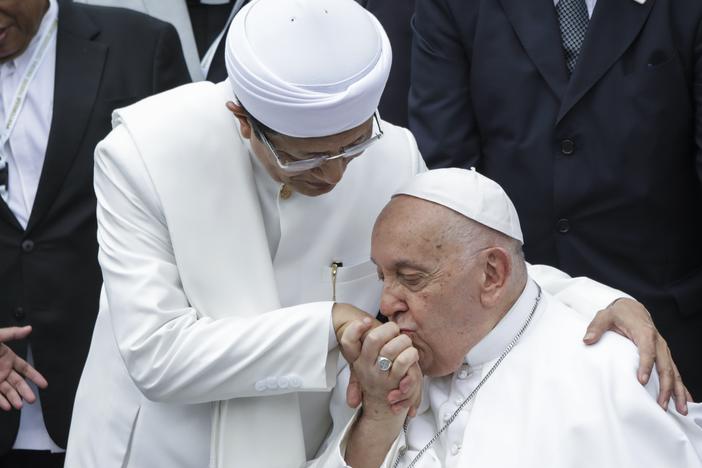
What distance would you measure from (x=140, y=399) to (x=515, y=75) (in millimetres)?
1894

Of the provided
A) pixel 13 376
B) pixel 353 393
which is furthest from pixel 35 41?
pixel 353 393

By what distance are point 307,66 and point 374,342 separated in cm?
77

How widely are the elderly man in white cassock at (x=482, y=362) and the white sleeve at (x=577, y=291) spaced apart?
0.06 m

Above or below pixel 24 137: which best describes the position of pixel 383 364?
above

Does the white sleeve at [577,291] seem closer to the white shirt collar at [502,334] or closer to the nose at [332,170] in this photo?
the white shirt collar at [502,334]

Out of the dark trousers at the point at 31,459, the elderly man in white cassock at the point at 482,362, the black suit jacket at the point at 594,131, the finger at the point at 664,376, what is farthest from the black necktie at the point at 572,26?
the dark trousers at the point at 31,459

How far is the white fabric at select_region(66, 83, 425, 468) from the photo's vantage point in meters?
3.92

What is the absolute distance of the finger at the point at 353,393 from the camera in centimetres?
402

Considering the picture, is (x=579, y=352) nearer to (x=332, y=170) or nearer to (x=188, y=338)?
(x=332, y=170)

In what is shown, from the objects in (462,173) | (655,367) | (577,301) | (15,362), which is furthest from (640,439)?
(15,362)

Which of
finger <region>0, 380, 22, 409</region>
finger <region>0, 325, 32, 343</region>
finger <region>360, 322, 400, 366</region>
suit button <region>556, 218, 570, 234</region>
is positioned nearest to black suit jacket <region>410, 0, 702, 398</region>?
suit button <region>556, 218, 570, 234</region>

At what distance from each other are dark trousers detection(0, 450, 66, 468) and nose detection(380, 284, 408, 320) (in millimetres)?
2089

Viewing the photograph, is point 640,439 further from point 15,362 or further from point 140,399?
point 15,362

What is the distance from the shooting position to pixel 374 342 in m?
3.87
